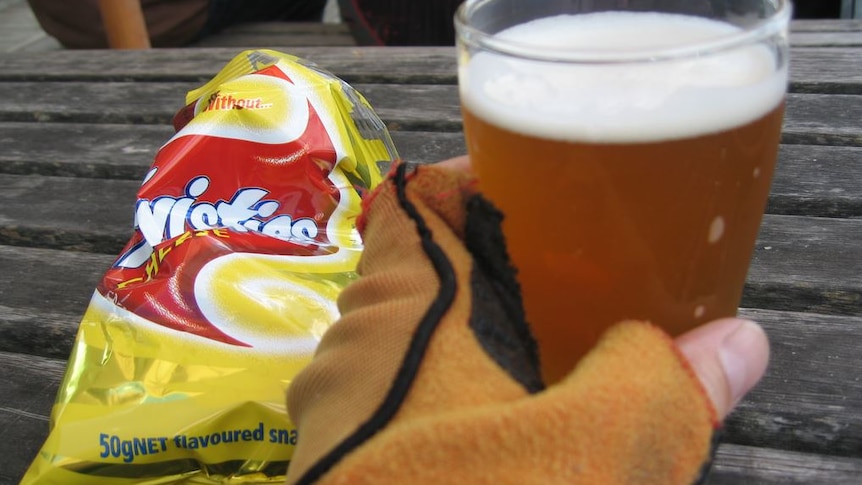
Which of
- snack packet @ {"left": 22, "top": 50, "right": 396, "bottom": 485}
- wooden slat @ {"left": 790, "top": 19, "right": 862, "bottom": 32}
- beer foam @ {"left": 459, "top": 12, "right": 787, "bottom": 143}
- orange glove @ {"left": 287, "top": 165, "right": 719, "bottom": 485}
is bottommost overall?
wooden slat @ {"left": 790, "top": 19, "right": 862, "bottom": 32}

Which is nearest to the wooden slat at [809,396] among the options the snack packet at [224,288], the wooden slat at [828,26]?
the snack packet at [224,288]

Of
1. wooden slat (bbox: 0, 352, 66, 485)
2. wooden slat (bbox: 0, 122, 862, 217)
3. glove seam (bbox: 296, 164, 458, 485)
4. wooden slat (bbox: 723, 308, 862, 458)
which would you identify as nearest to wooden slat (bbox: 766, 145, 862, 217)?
wooden slat (bbox: 0, 122, 862, 217)

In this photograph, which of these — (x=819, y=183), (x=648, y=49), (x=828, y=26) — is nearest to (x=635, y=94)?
(x=648, y=49)

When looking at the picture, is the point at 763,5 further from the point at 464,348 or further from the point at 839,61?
the point at 839,61

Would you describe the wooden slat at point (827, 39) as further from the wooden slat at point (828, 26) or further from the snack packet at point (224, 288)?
the snack packet at point (224, 288)

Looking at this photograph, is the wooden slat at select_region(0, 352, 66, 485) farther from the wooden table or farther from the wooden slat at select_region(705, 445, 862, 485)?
the wooden slat at select_region(705, 445, 862, 485)

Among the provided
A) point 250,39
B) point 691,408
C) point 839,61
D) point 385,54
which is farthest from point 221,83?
point 250,39
